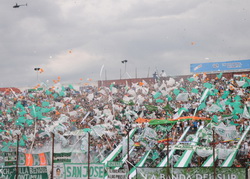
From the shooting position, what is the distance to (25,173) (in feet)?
75.2

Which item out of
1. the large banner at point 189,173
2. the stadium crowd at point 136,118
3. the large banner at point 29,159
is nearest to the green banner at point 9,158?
the large banner at point 29,159

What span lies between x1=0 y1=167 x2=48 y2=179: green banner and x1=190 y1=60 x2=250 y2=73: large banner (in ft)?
113

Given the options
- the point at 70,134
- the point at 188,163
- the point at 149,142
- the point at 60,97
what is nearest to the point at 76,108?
the point at 60,97

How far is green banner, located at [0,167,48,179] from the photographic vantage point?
22.8 metres

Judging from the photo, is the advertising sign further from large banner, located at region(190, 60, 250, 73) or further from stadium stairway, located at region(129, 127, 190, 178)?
large banner, located at region(190, 60, 250, 73)

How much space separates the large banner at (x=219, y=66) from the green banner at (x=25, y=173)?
34558 mm

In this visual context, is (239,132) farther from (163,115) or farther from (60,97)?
(60,97)

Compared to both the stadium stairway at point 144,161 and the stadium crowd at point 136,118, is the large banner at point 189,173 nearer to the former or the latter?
the stadium crowd at point 136,118

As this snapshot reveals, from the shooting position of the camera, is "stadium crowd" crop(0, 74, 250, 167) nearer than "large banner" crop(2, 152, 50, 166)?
No

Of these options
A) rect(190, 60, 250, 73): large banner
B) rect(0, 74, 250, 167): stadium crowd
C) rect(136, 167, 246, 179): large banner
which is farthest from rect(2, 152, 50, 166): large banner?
rect(190, 60, 250, 73): large banner

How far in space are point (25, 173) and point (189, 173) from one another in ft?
29.1

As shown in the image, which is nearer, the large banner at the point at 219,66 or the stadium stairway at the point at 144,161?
the stadium stairway at the point at 144,161

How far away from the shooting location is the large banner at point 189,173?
1919 centimetres

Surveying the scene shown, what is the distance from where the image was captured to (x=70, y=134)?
30.5 metres
